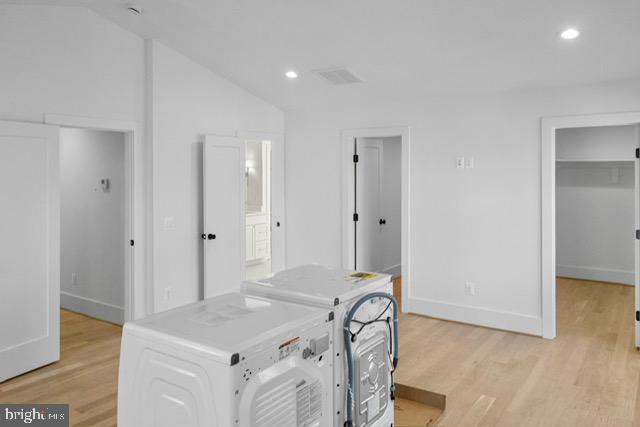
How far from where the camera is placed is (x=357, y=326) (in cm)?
214

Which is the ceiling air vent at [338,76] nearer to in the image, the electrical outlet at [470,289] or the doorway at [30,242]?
the doorway at [30,242]

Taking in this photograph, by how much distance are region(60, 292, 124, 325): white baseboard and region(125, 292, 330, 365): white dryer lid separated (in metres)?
3.25

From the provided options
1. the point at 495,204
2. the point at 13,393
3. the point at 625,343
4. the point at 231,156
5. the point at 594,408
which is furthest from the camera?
the point at 231,156

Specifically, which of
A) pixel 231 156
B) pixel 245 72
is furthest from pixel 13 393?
pixel 245 72

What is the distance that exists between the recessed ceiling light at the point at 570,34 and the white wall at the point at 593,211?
302 centimetres

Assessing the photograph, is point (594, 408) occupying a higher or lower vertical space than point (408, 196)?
lower

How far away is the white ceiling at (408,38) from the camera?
331cm

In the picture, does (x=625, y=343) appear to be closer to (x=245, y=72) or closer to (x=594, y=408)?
(x=594, y=408)

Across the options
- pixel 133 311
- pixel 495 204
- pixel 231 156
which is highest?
pixel 231 156

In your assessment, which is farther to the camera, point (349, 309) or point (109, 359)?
point (109, 359)

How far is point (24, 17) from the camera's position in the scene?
365 cm

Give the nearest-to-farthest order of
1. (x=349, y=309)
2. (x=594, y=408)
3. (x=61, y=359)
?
(x=349, y=309), (x=594, y=408), (x=61, y=359)

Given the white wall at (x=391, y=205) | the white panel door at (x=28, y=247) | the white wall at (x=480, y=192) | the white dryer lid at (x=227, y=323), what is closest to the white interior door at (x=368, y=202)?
the white wall at (x=391, y=205)

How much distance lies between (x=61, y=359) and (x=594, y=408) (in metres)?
3.87
